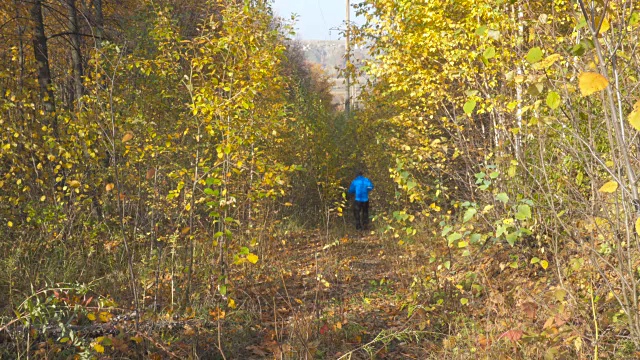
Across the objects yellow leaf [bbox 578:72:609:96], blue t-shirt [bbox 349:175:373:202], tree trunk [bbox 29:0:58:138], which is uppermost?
Answer: tree trunk [bbox 29:0:58:138]

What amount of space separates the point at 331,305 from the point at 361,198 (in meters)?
6.25

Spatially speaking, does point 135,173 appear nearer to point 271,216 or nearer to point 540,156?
point 271,216

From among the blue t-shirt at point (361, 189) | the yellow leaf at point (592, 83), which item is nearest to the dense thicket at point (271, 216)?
the yellow leaf at point (592, 83)

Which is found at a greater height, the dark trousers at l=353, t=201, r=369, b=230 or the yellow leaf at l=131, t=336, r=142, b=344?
the yellow leaf at l=131, t=336, r=142, b=344

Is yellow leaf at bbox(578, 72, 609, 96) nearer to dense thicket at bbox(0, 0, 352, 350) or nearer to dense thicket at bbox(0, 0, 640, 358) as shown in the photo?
dense thicket at bbox(0, 0, 640, 358)

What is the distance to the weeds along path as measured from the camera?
4.64 m

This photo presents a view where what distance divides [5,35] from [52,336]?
5.09m

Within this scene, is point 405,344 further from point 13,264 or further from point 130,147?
point 13,264

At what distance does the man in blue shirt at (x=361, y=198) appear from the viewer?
39.8 feet

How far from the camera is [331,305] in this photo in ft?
19.7

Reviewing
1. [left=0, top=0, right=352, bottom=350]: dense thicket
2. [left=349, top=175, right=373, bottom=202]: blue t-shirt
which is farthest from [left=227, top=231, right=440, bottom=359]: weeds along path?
[left=349, top=175, right=373, bottom=202]: blue t-shirt

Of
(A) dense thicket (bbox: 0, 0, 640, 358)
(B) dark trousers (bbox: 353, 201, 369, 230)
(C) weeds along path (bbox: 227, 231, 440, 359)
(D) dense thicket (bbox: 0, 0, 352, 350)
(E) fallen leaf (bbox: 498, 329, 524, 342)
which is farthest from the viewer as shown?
(B) dark trousers (bbox: 353, 201, 369, 230)

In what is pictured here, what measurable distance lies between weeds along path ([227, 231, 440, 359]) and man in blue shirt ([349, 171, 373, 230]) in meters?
2.87

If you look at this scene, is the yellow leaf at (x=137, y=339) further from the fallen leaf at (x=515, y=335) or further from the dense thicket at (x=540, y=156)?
the fallen leaf at (x=515, y=335)
